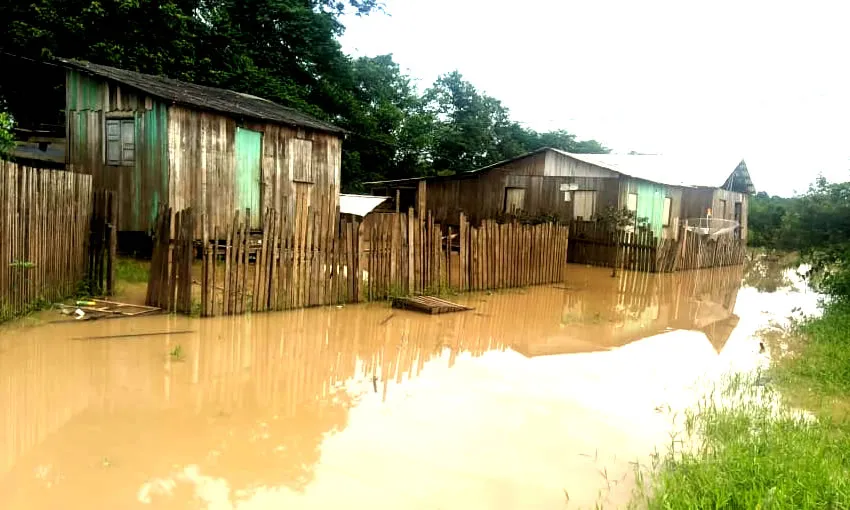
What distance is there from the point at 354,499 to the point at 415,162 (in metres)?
28.1

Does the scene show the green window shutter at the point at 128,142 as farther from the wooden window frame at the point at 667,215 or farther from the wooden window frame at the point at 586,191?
the wooden window frame at the point at 667,215

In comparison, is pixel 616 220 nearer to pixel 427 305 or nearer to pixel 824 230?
pixel 824 230

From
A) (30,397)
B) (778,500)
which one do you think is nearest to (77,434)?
(30,397)

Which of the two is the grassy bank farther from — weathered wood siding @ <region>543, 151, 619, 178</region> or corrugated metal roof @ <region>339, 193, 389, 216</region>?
weathered wood siding @ <region>543, 151, 619, 178</region>

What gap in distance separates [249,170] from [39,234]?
6.48 meters

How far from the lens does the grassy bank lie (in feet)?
11.7

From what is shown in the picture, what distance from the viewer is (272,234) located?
352 inches

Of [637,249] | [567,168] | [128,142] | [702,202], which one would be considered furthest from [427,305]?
[702,202]

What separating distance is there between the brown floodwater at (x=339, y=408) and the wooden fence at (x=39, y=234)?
701 mm

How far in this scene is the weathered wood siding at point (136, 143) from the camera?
1254 centimetres

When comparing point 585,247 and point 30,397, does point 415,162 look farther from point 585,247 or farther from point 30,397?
point 30,397

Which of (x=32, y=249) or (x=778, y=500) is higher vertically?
(x=32, y=249)

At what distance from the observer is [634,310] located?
11.9 metres

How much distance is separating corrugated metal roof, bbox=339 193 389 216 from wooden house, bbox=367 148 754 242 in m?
1.69
